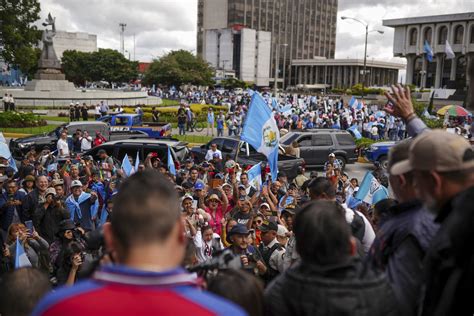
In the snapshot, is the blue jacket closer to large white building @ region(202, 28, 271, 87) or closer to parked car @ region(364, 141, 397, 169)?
parked car @ region(364, 141, 397, 169)

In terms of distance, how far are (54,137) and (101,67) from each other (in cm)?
7206

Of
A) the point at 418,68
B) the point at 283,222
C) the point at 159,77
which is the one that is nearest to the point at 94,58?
the point at 159,77

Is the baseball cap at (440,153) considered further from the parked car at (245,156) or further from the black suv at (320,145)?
the black suv at (320,145)

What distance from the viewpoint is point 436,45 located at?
85.4m

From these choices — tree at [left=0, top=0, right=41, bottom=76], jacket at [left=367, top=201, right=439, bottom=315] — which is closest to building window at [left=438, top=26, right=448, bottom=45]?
tree at [left=0, top=0, right=41, bottom=76]

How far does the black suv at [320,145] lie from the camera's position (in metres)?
19.6

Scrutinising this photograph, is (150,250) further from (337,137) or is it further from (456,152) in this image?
(337,137)

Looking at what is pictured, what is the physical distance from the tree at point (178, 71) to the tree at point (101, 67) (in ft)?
20.6

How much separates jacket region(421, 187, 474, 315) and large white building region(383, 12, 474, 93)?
264 feet

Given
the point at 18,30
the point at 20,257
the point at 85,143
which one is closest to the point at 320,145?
the point at 85,143

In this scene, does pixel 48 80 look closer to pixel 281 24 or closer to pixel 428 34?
pixel 428 34

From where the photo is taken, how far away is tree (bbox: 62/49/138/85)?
89.5 meters

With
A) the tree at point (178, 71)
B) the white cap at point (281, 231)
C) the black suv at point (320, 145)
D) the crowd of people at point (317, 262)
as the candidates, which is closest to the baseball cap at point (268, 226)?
the white cap at point (281, 231)

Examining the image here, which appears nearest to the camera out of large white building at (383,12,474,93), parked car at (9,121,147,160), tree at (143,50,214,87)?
parked car at (9,121,147,160)
